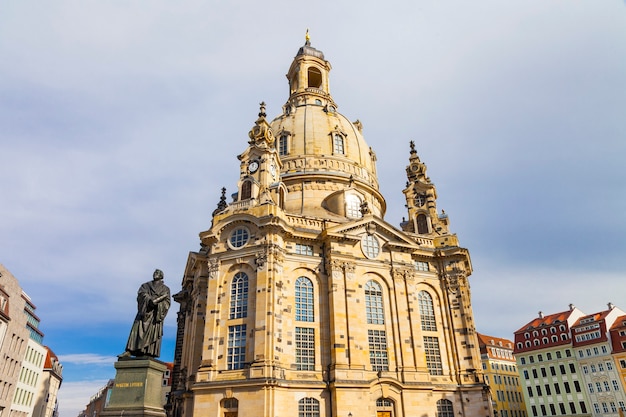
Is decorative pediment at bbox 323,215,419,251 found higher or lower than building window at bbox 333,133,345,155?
lower

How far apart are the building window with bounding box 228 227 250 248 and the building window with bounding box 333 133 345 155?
1878 centimetres

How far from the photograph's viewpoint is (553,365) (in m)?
71.8

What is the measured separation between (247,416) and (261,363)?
3700 mm

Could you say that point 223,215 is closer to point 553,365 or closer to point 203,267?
point 203,267

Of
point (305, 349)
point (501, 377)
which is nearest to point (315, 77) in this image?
point (305, 349)

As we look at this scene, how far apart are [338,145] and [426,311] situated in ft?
73.7

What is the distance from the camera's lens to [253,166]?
45312mm

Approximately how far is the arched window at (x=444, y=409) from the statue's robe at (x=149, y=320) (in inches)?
1123

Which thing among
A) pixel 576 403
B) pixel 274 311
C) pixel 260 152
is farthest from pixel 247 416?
pixel 576 403

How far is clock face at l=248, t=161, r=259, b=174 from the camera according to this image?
45.1 metres

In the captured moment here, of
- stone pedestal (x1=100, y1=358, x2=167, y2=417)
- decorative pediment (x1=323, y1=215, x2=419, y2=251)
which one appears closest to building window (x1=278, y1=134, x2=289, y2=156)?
decorative pediment (x1=323, y1=215, x2=419, y2=251)

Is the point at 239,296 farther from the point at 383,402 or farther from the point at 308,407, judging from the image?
the point at 383,402

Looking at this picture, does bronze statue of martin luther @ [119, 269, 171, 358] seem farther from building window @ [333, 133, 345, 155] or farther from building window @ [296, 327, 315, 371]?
building window @ [333, 133, 345, 155]

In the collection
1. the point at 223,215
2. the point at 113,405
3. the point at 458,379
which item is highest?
the point at 223,215
